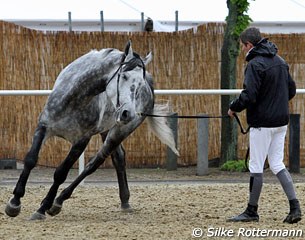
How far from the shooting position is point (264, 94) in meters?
8.16

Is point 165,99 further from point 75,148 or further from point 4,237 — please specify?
point 4,237

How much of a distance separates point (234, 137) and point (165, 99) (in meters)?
1.23

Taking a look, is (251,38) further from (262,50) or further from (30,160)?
(30,160)

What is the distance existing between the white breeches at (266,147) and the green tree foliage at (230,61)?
5.76 meters

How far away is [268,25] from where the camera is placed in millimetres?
15805

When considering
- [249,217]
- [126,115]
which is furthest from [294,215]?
[126,115]

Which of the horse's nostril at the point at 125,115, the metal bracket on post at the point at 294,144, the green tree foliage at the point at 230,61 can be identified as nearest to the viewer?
the horse's nostril at the point at 125,115

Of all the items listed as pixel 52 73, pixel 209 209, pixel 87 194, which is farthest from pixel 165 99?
pixel 209 209

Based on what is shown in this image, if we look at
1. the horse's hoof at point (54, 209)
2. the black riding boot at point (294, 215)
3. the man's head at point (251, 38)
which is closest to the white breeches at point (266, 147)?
the black riding boot at point (294, 215)

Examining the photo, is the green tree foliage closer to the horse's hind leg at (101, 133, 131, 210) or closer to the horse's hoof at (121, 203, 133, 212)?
the horse's hind leg at (101, 133, 131, 210)

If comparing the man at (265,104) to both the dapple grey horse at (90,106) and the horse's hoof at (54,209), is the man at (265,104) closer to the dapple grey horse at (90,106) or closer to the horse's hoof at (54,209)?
the dapple grey horse at (90,106)

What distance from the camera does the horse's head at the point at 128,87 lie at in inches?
320

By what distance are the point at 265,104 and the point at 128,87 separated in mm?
1245

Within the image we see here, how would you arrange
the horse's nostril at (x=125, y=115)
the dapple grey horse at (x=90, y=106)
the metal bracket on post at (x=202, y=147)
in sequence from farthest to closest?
the metal bracket on post at (x=202, y=147)
the dapple grey horse at (x=90, y=106)
the horse's nostril at (x=125, y=115)
